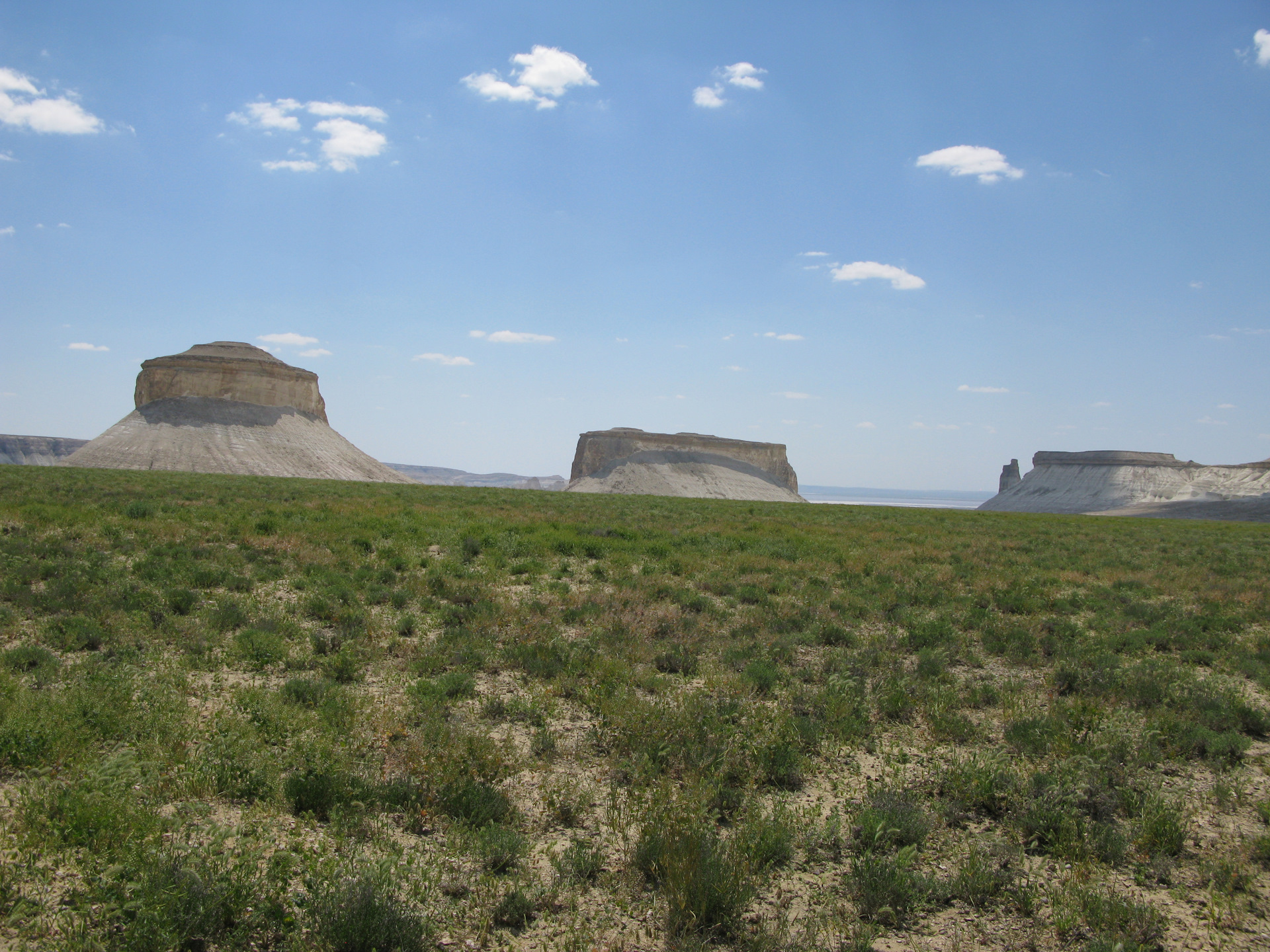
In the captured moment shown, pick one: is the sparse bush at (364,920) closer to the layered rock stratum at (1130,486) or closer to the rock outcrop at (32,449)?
the layered rock stratum at (1130,486)

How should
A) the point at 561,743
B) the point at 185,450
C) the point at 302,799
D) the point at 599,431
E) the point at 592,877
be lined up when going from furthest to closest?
the point at 599,431
the point at 185,450
the point at 561,743
the point at 302,799
the point at 592,877

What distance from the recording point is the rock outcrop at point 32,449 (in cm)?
12538

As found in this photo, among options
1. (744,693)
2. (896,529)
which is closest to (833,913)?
(744,693)

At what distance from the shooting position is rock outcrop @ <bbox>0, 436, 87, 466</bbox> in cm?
12538

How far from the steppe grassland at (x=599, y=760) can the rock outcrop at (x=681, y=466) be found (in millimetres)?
67580

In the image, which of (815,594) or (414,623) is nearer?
(414,623)

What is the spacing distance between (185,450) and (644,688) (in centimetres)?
6375

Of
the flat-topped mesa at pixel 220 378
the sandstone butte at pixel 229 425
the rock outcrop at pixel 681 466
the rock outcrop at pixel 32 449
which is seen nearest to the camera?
the sandstone butte at pixel 229 425

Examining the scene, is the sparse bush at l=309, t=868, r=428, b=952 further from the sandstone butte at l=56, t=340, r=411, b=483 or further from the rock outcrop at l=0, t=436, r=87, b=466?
the rock outcrop at l=0, t=436, r=87, b=466

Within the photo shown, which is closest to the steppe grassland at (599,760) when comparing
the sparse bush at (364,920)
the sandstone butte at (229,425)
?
the sparse bush at (364,920)

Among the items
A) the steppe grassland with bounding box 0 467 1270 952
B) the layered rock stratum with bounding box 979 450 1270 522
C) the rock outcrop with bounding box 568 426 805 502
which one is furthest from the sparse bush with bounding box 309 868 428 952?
the layered rock stratum with bounding box 979 450 1270 522

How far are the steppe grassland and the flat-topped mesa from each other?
6380 cm

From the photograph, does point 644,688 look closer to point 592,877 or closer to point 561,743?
point 561,743

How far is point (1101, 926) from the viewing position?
408cm
